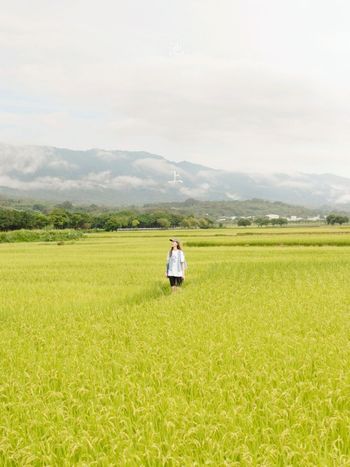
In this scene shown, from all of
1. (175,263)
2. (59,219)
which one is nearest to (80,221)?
(59,219)

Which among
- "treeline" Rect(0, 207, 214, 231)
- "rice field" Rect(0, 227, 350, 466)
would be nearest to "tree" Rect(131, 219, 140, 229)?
"treeline" Rect(0, 207, 214, 231)

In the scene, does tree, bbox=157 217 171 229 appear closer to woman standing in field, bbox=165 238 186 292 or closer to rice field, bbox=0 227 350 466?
woman standing in field, bbox=165 238 186 292

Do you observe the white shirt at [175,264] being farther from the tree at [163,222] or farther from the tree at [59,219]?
the tree at [163,222]

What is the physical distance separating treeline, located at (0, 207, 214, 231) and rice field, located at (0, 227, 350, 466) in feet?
385

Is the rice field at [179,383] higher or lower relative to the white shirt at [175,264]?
lower

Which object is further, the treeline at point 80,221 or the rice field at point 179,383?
the treeline at point 80,221

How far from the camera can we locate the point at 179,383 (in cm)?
688

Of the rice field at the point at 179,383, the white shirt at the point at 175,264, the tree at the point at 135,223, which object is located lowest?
the rice field at the point at 179,383

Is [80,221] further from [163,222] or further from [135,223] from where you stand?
[163,222]

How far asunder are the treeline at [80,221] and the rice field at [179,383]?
4625 inches

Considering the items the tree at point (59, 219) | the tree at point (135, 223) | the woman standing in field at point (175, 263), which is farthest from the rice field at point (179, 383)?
the tree at point (135, 223)

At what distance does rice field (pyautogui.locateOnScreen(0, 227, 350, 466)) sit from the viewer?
5.07m

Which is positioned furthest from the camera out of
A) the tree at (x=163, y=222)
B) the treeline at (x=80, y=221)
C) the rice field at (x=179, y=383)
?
the tree at (x=163, y=222)

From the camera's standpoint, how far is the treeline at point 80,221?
126500mm
